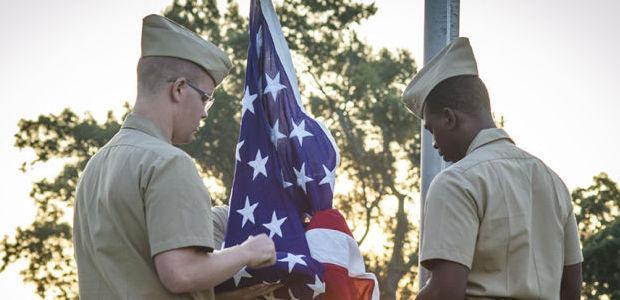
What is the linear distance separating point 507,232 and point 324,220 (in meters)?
0.85

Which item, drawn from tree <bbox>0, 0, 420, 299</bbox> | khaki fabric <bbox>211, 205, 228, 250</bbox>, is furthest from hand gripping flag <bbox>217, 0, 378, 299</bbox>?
tree <bbox>0, 0, 420, 299</bbox>

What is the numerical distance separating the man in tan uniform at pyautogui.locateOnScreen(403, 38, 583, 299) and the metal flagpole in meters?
1.30

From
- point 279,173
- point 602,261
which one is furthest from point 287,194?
point 602,261

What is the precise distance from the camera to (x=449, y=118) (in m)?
4.21

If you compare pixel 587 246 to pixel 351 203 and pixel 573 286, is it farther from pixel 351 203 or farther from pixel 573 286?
pixel 573 286

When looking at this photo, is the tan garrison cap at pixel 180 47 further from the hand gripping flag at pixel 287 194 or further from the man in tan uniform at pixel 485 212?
the man in tan uniform at pixel 485 212

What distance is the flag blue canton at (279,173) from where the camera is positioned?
14.2ft

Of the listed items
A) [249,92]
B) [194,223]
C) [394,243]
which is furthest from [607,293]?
[194,223]

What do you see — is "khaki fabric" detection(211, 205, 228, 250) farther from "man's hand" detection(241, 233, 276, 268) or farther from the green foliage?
the green foliage

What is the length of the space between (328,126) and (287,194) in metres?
22.2

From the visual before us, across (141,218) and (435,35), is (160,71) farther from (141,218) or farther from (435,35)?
(435,35)

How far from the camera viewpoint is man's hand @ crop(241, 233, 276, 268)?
12.4 ft

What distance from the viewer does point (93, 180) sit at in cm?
385

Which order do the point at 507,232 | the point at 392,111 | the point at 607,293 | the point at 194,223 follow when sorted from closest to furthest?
the point at 194,223 → the point at 507,232 → the point at 607,293 → the point at 392,111
